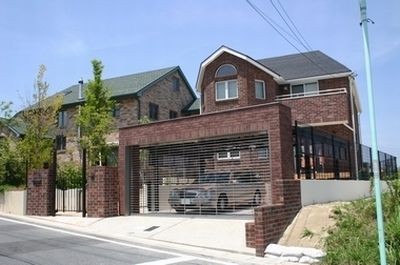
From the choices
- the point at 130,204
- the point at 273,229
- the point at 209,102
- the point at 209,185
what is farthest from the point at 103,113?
the point at 273,229

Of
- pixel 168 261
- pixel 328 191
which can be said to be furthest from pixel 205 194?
pixel 168 261

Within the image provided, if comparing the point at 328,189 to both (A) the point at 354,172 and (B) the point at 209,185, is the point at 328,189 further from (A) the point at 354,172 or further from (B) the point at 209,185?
(A) the point at 354,172

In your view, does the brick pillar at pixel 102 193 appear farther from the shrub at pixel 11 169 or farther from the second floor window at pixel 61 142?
the second floor window at pixel 61 142

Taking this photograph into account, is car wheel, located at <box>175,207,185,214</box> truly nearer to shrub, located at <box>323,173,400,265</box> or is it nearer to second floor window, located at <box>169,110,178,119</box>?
shrub, located at <box>323,173,400,265</box>

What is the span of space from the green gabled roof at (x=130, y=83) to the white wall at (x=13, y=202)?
14700 mm

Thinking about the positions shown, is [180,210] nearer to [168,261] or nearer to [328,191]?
[328,191]

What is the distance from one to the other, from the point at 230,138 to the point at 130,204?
189 inches

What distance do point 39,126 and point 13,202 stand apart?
6.10 metres

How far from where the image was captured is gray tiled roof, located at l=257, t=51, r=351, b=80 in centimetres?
2690

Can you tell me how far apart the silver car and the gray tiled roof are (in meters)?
13.5

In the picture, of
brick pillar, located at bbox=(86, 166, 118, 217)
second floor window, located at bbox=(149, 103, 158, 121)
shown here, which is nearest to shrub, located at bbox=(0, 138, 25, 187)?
brick pillar, located at bbox=(86, 166, 118, 217)

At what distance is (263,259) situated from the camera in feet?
34.1

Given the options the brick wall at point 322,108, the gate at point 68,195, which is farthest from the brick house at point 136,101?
the brick wall at point 322,108

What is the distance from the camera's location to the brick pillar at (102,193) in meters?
16.9
